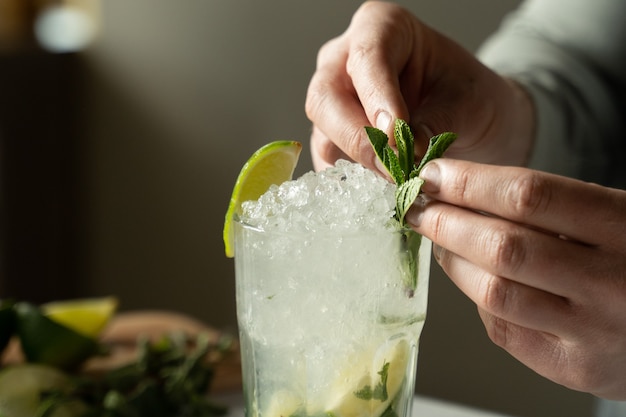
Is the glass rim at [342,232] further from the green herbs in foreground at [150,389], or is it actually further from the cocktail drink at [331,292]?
the green herbs in foreground at [150,389]

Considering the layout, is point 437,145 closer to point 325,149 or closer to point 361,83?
point 361,83

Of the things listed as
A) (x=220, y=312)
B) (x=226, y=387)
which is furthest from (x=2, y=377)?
(x=220, y=312)

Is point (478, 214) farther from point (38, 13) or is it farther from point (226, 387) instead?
point (38, 13)

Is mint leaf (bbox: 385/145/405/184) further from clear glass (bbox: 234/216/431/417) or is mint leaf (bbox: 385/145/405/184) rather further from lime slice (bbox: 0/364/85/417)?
lime slice (bbox: 0/364/85/417)

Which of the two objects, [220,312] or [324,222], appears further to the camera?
[220,312]

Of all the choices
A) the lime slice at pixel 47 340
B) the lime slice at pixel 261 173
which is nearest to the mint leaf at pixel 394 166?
the lime slice at pixel 261 173

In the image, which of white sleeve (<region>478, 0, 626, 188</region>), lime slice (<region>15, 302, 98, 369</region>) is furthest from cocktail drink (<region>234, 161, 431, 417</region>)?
white sleeve (<region>478, 0, 626, 188</region>)
